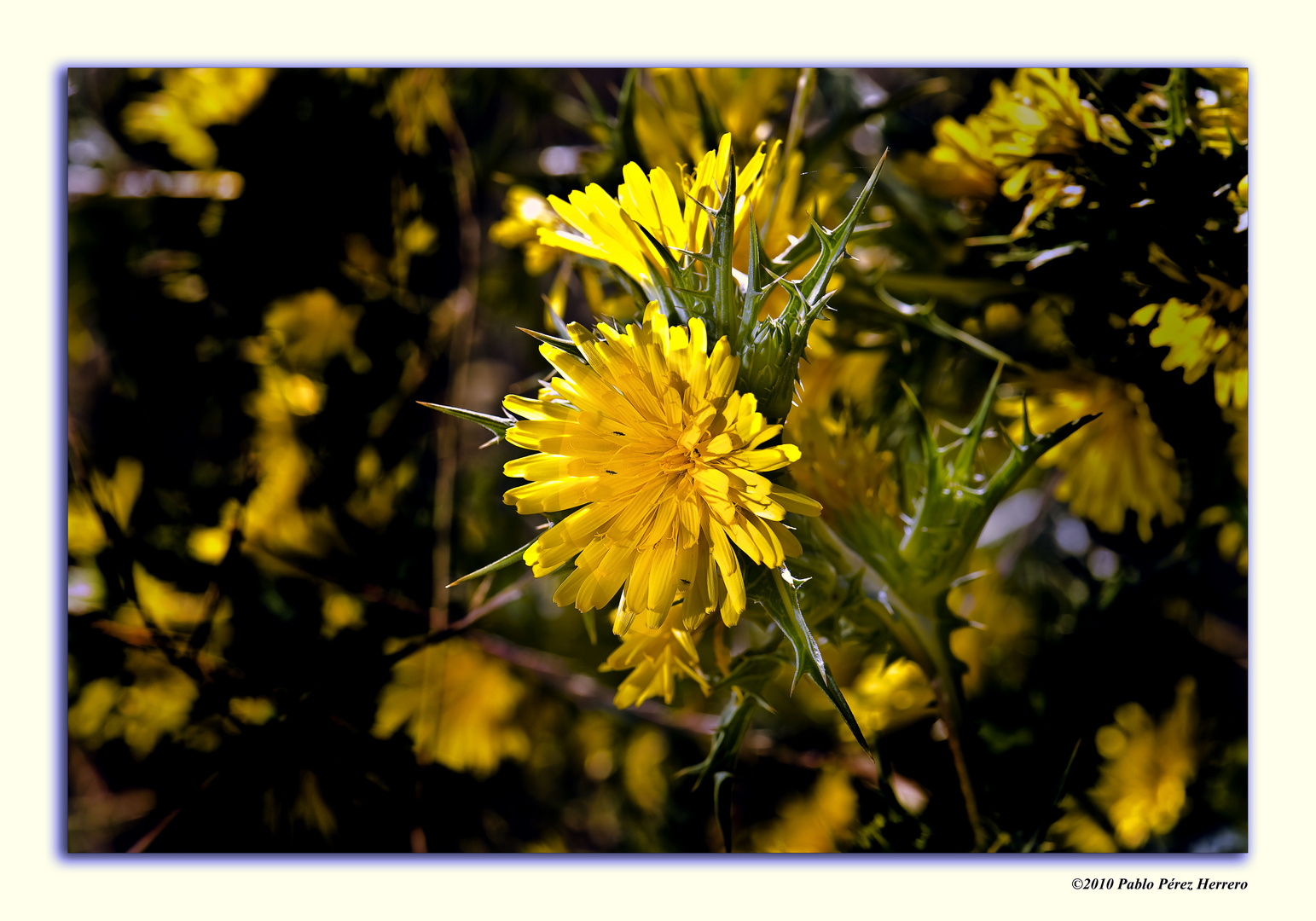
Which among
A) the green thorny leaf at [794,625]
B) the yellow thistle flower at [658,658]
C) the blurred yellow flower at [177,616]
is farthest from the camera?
the blurred yellow flower at [177,616]

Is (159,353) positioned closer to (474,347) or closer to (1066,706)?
(474,347)

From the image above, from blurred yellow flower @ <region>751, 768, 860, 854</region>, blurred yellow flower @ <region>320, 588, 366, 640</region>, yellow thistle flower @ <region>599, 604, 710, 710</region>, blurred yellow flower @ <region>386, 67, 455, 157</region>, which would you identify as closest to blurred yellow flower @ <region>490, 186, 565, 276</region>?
blurred yellow flower @ <region>386, 67, 455, 157</region>

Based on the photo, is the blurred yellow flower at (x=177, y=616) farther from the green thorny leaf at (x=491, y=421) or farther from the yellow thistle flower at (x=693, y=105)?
the yellow thistle flower at (x=693, y=105)

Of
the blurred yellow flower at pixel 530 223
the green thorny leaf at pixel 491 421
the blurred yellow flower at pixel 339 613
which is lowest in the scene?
the blurred yellow flower at pixel 339 613

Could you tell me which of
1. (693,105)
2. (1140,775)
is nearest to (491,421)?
(693,105)

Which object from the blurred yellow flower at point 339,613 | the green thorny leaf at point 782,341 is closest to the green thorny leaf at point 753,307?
the green thorny leaf at point 782,341

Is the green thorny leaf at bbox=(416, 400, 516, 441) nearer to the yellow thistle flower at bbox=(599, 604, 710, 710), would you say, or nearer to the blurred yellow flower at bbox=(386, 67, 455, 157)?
the yellow thistle flower at bbox=(599, 604, 710, 710)

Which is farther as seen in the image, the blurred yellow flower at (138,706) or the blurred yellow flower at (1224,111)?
the blurred yellow flower at (138,706)
